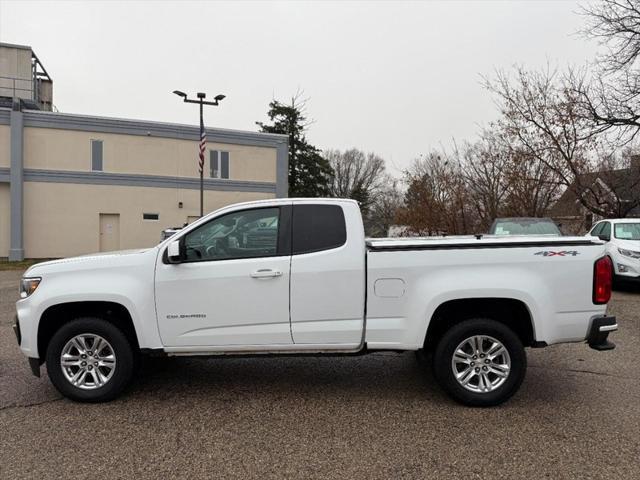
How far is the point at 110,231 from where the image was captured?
75.6 ft

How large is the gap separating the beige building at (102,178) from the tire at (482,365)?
2172cm

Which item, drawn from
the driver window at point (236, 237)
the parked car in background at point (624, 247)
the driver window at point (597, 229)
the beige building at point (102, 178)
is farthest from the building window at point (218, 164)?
the driver window at point (236, 237)

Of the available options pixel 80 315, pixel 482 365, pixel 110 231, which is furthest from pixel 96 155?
pixel 482 365

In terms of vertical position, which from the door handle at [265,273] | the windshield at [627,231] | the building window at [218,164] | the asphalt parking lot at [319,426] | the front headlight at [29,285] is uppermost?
the building window at [218,164]

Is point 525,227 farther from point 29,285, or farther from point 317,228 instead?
point 29,285

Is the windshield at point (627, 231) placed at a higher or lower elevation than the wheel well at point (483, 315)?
higher

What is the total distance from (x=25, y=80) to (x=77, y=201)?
23.1 feet

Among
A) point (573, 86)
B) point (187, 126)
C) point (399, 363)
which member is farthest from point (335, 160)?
point (399, 363)

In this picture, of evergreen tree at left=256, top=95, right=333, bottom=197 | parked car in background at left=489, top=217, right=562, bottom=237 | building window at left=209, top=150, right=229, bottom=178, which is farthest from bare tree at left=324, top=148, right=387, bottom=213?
parked car in background at left=489, top=217, right=562, bottom=237

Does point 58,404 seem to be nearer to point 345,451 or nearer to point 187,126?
point 345,451

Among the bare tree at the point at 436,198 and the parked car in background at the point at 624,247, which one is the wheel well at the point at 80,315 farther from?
the bare tree at the point at 436,198

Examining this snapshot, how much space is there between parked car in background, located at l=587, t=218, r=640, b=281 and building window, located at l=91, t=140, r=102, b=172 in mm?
21183

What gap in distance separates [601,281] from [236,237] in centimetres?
326

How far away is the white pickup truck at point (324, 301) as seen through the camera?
407 centimetres
